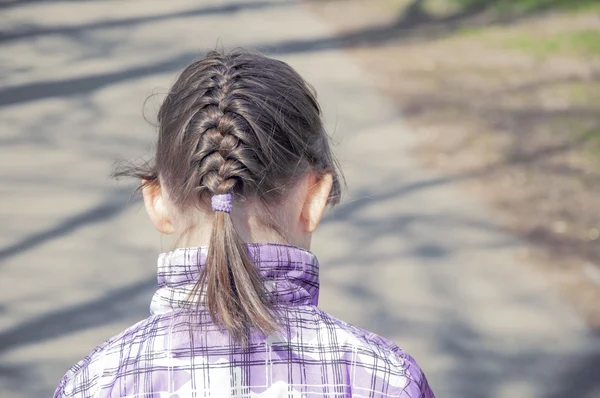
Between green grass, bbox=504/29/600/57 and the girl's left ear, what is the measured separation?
576 centimetres

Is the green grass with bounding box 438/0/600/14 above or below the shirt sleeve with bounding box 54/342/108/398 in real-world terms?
above

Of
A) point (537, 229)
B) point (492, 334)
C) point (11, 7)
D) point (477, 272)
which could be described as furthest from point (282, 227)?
point (11, 7)

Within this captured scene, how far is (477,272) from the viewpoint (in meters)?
4.25

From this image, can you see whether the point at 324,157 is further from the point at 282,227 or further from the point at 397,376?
the point at 397,376

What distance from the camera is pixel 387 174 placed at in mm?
5184

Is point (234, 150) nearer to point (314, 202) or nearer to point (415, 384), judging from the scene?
point (314, 202)

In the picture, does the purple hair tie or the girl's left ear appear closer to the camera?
the purple hair tie

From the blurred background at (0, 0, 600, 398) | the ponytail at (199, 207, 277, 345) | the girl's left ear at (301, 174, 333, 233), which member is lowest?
the ponytail at (199, 207, 277, 345)

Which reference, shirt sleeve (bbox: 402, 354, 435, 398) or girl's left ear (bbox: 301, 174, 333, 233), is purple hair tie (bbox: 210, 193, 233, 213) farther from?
shirt sleeve (bbox: 402, 354, 435, 398)

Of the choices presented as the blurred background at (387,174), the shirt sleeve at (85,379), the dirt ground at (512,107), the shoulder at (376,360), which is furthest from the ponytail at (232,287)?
the dirt ground at (512,107)

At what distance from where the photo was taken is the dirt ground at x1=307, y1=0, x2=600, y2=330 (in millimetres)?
4562

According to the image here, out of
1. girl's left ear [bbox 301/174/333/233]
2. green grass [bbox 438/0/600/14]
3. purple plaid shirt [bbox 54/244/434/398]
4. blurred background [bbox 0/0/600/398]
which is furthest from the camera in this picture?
green grass [bbox 438/0/600/14]

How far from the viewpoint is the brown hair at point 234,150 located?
4.68 ft

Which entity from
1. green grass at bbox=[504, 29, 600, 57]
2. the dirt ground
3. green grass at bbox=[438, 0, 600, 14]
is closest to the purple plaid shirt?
the dirt ground
